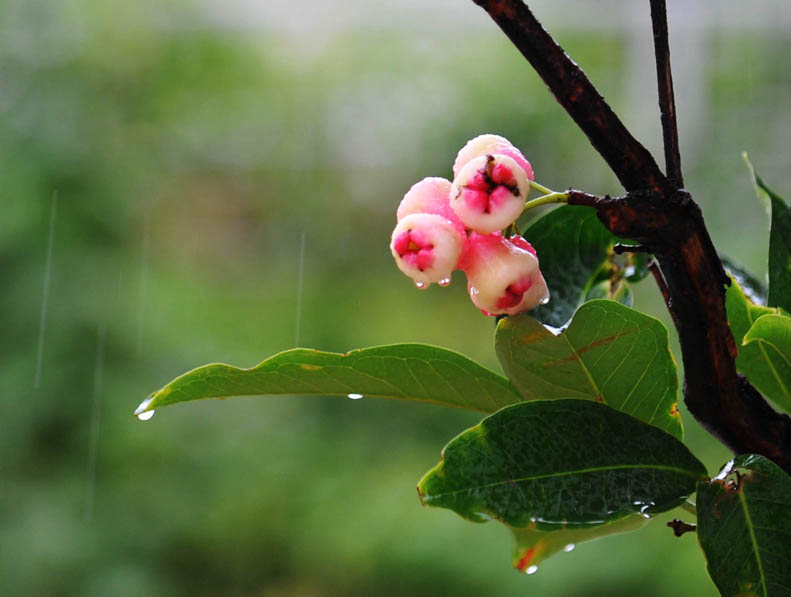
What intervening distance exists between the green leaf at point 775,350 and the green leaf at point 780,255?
0.02 m

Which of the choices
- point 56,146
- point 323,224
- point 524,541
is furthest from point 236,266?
point 524,541

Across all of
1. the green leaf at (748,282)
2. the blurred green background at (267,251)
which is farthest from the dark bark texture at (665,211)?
the blurred green background at (267,251)

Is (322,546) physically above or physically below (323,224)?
below

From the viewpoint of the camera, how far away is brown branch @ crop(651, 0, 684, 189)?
186 millimetres

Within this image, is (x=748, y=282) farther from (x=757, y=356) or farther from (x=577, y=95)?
(x=577, y=95)

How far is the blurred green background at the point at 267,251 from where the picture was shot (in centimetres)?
183

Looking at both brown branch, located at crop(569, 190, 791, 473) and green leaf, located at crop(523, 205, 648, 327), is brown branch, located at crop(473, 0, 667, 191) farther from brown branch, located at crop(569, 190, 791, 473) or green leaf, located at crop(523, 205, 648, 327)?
green leaf, located at crop(523, 205, 648, 327)

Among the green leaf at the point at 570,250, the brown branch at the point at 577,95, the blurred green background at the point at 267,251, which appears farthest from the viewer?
the blurred green background at the point at 267,251

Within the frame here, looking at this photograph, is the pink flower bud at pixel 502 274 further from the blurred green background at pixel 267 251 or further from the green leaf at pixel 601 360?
the blurred green background at pixel 267 251

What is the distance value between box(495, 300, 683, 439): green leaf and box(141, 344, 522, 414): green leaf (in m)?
0.02

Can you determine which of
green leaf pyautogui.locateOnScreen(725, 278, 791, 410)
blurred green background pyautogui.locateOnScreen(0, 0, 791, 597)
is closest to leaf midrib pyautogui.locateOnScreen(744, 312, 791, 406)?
green leaf pyautogui.locateOnScreen(725, 278, 791, 410)

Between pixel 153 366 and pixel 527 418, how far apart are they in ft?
6.01

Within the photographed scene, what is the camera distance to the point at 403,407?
6.83 ft

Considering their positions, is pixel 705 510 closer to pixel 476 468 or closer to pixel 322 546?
pixel 476 468
